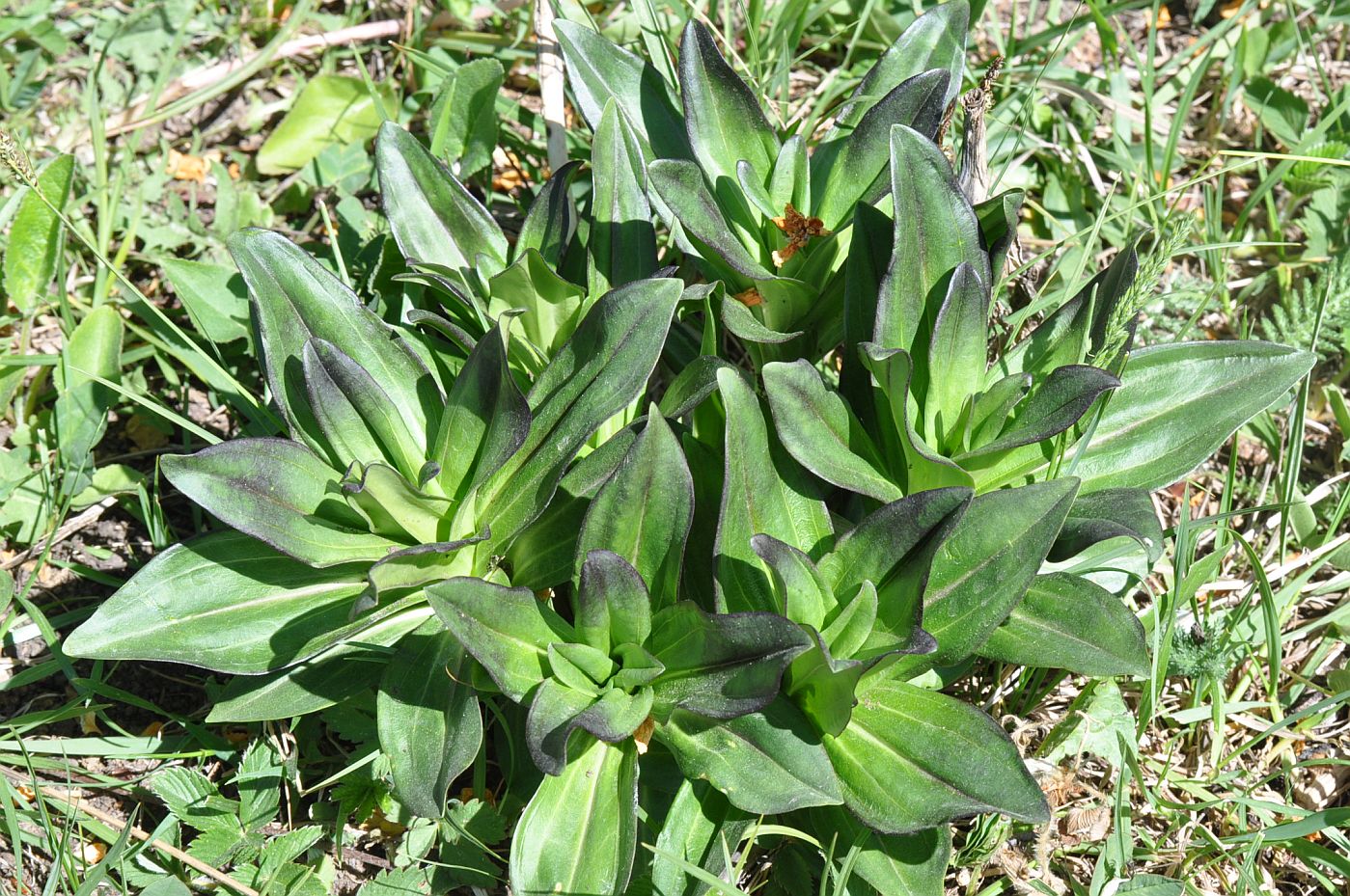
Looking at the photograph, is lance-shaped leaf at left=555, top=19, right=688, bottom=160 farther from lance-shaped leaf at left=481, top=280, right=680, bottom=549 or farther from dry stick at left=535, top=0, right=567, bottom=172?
lance-shaped leaf at left=481, top=280, right=680, bottom=549

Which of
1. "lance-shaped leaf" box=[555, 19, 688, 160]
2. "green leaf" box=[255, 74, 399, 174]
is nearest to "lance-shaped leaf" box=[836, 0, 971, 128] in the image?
"lance-shaped leaf" box=[555, 19, 688, 160]

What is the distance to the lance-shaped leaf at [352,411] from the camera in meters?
2.28

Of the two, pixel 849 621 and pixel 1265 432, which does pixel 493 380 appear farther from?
pixel 1265 432

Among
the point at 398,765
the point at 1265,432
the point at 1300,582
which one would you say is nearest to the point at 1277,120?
the point at 1265,432

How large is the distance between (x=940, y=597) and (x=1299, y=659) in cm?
144

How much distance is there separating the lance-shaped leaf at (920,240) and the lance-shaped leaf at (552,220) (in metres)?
0.79

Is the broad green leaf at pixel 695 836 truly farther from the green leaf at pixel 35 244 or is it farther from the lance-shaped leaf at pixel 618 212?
the green leaf at pixel 35 244

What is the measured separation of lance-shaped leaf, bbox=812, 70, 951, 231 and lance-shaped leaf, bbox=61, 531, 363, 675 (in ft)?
4.53

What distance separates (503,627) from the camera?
214 cm

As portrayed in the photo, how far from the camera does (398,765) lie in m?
2.29

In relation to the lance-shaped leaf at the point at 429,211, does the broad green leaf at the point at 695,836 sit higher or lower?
lower

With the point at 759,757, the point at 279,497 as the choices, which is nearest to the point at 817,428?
the point at 759,757

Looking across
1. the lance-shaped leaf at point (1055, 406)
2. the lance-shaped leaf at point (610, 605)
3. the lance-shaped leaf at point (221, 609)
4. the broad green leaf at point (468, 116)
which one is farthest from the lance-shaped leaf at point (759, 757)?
the broad green leaf at point (468, 116)

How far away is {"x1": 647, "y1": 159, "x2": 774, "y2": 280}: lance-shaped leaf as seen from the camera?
8.11 ft
